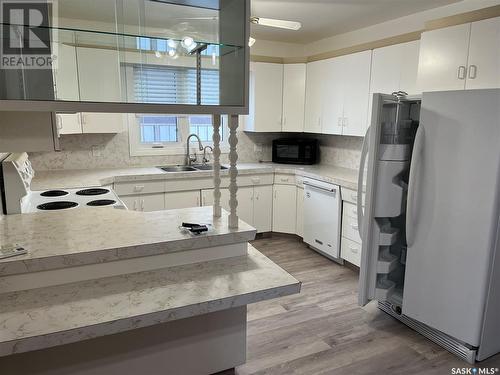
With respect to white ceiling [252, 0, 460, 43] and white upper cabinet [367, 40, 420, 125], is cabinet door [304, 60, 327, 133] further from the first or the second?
white upper cabinet [367, 40, 420, 125]

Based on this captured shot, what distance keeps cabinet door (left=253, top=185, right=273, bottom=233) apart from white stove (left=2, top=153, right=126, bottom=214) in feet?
6.03

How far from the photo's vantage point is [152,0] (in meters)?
1.83

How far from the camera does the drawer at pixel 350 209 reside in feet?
11.5

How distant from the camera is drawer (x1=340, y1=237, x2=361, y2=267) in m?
3.54

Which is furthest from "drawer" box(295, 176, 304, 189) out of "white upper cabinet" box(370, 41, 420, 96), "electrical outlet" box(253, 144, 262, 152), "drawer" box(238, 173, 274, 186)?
"white upper cabinet" box(370, 41, 420, 96)

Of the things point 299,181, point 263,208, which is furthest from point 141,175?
point 299,181

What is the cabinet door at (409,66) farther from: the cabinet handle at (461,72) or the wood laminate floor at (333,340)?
the wood laminate floor at (333,340)

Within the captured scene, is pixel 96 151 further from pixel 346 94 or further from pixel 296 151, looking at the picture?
pixel 346 94

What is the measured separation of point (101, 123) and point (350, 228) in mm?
2771

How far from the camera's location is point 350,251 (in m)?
3.64

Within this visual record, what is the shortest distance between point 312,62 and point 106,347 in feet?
12.4

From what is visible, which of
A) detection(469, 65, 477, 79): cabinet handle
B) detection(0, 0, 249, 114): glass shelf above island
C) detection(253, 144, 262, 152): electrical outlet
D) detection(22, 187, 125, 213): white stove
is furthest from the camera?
detection(253, 144, 262, 152): electrical outlet

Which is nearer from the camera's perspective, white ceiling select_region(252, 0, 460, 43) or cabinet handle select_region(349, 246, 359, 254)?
white ceiling select_region(252, 0, 460, 43)

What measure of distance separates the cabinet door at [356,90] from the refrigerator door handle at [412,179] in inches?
52.6
